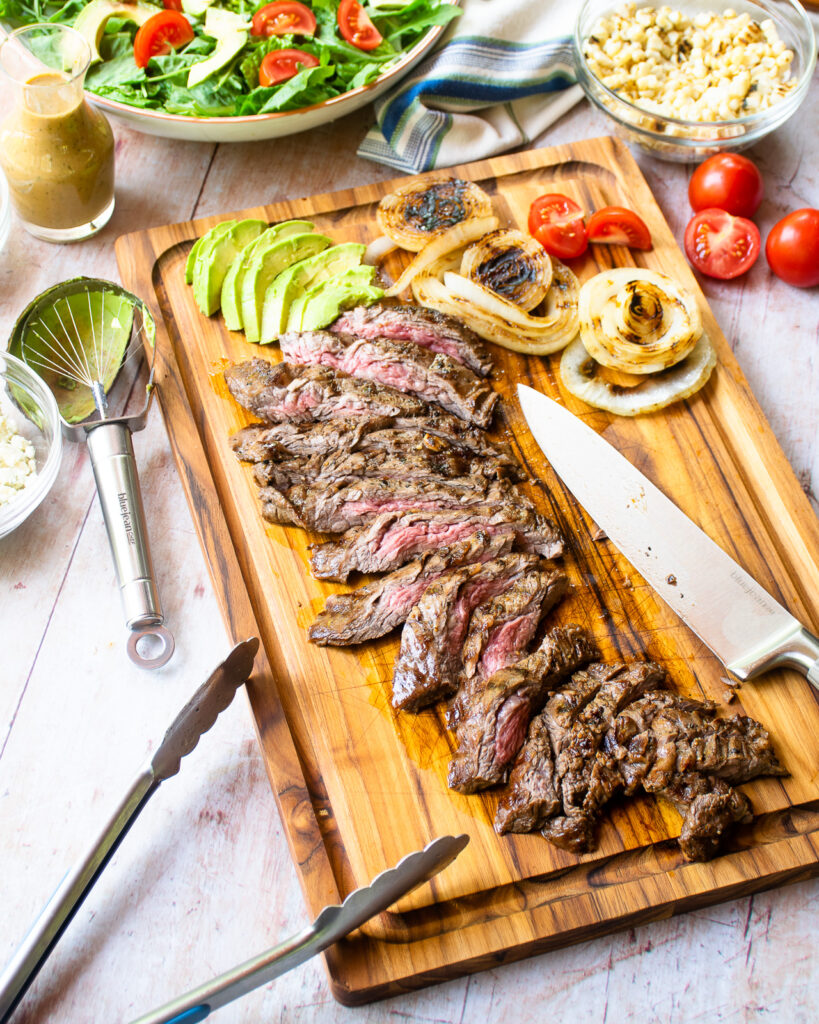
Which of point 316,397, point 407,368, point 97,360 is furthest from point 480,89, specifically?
point 97,360

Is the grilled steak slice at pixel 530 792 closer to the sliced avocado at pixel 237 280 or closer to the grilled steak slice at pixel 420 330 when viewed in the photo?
the grilled steak slice at pixel 420 330

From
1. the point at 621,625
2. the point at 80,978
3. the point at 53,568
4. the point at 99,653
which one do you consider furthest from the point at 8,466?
the point at 621,625

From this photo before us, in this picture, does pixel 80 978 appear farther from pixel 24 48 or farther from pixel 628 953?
pixel 24 48

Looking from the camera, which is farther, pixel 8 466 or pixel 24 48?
pixel 24 48

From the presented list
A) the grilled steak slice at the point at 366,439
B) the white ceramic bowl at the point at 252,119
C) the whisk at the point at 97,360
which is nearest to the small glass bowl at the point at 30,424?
the whisk at the point at 97,360

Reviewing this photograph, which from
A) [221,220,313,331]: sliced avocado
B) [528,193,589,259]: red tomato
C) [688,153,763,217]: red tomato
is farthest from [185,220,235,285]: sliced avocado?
[688,153,763,217]: red tomato

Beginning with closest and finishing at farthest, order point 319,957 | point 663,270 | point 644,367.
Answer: point 319,957, point 644,367, point 663,270
